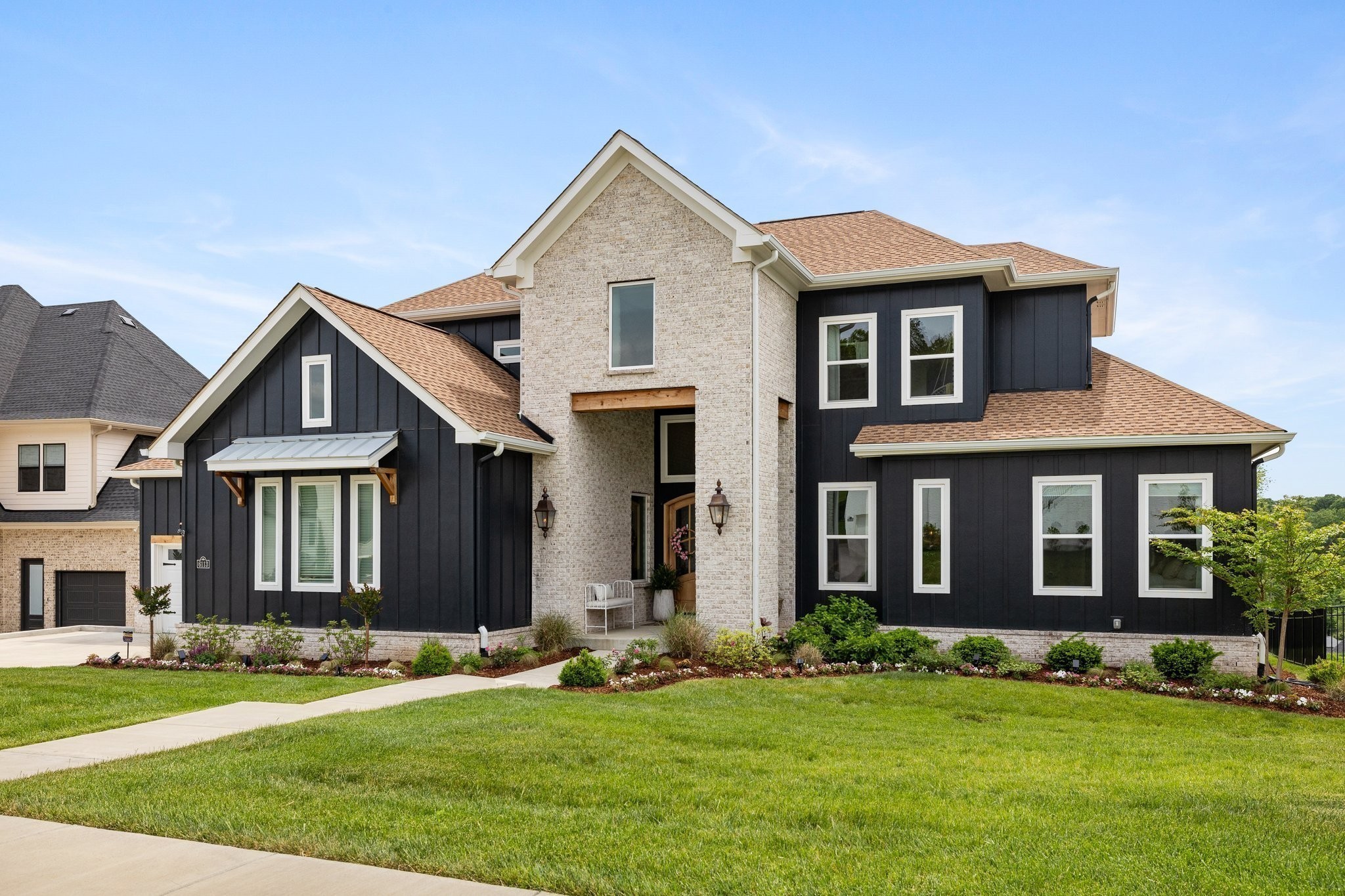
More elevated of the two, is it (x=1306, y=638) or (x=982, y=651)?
(x=982, y=651)

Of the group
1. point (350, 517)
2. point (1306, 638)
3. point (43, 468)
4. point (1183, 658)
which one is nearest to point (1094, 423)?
point (1183, 658)

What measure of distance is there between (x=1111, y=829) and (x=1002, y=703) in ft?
18.6

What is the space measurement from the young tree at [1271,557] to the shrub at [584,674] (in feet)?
26.7

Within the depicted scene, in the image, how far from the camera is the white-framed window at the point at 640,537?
1903cm

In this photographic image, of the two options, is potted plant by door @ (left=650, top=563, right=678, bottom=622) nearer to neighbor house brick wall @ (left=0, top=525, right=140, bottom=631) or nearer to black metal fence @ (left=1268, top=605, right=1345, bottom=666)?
black metal fence @ (left=1268, top=605, right=1345, bottom=666)

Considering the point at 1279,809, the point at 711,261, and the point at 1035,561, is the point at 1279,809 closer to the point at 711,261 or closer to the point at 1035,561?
the point at 1035,561

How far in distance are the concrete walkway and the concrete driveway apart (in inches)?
460

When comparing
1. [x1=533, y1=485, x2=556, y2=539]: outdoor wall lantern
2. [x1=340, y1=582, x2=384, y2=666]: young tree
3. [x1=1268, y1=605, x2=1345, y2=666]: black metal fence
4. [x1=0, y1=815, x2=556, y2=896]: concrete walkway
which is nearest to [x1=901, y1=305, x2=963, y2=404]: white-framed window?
[x1=533, y1=485, x2=556, y2=539]: outdoor wall lantern

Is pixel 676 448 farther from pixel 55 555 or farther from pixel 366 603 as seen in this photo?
pixel 55 555

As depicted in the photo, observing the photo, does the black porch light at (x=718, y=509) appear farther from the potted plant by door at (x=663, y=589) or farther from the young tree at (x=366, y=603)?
the young tree at (x=366, y=603)

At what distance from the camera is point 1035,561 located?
49.7 ft

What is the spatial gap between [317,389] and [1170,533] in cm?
1345

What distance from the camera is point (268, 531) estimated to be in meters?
17.0

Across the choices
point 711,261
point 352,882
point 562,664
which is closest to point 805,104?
point 711,261
